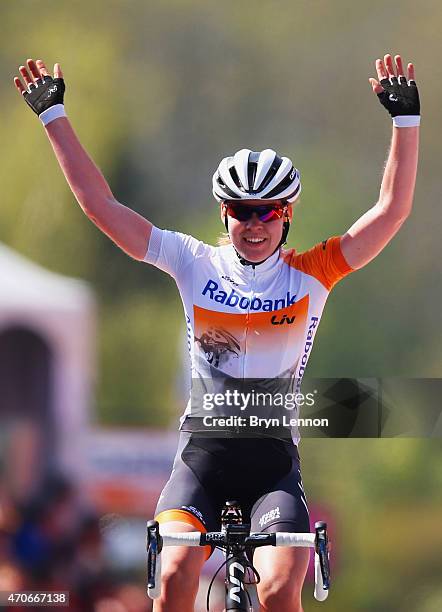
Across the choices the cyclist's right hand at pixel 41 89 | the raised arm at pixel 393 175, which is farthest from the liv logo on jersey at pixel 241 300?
the cyclist's right hand at pixel 41 89

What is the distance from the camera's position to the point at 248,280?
4.54 m

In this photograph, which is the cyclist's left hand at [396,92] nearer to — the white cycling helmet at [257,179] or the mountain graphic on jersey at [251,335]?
the white cycling helmet at [257,179]

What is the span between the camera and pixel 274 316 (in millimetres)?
4555

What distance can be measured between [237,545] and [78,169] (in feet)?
5.16

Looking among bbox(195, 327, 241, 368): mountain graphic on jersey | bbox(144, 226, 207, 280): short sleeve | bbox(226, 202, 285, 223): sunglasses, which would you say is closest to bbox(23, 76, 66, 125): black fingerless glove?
bbox(144, 226, 207, 280): short sleeve

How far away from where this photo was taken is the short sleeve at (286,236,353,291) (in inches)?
177

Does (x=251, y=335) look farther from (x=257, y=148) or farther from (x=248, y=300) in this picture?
(x=257, y=148)

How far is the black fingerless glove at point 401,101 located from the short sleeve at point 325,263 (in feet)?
1.71

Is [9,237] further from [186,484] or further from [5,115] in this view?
[186,484]

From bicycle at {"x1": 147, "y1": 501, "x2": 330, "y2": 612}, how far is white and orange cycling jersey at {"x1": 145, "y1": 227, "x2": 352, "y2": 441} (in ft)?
3.09

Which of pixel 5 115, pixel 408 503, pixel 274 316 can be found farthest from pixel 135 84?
pixel 408 503

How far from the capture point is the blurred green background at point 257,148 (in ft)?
18.1

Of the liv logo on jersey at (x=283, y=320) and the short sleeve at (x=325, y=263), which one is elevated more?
the short sleeve at (x=325, y=263)

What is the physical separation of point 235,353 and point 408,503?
1497 millimetres
